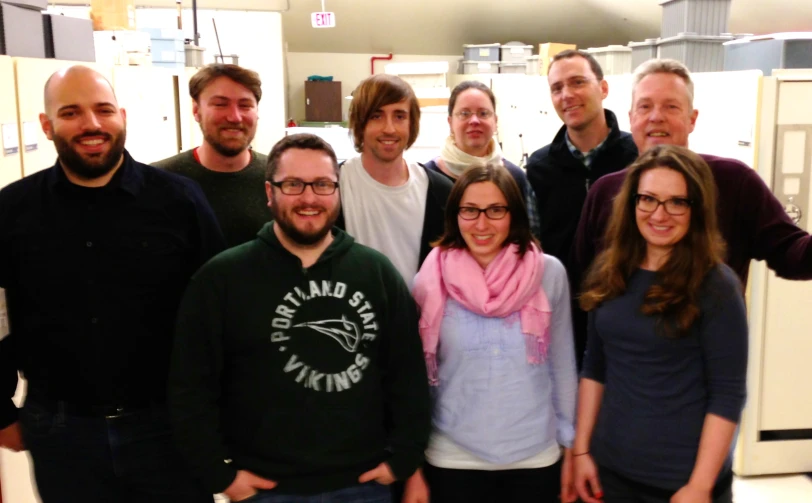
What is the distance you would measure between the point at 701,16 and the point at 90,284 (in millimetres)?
3256

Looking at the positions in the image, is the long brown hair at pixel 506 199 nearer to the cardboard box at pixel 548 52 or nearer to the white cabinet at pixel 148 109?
the white cabinet at pixel 148 109

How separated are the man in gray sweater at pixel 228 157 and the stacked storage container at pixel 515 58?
545 centimetres

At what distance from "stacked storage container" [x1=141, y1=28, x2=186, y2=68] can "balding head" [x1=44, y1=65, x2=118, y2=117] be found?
3465mm

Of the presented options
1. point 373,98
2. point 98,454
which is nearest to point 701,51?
point 373,98

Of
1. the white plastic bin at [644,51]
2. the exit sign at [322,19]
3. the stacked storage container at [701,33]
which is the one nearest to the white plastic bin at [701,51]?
the stacked storage container at [701,33]

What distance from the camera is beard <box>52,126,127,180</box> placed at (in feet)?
5.08

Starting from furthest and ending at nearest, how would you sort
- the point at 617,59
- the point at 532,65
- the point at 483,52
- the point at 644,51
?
the point at 483,52
the point at 532,65
the point at 617,59
the point at 644,51

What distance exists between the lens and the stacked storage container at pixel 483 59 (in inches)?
292

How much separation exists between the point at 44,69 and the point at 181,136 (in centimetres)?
262

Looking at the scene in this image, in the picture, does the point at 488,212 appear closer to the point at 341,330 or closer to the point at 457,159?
the point at 341,330

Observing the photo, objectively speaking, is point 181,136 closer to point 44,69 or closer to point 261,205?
point 44,69

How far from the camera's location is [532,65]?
685 centimetres

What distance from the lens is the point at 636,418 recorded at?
59.6 inches

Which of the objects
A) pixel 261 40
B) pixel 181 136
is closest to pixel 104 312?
pixel 181 136
